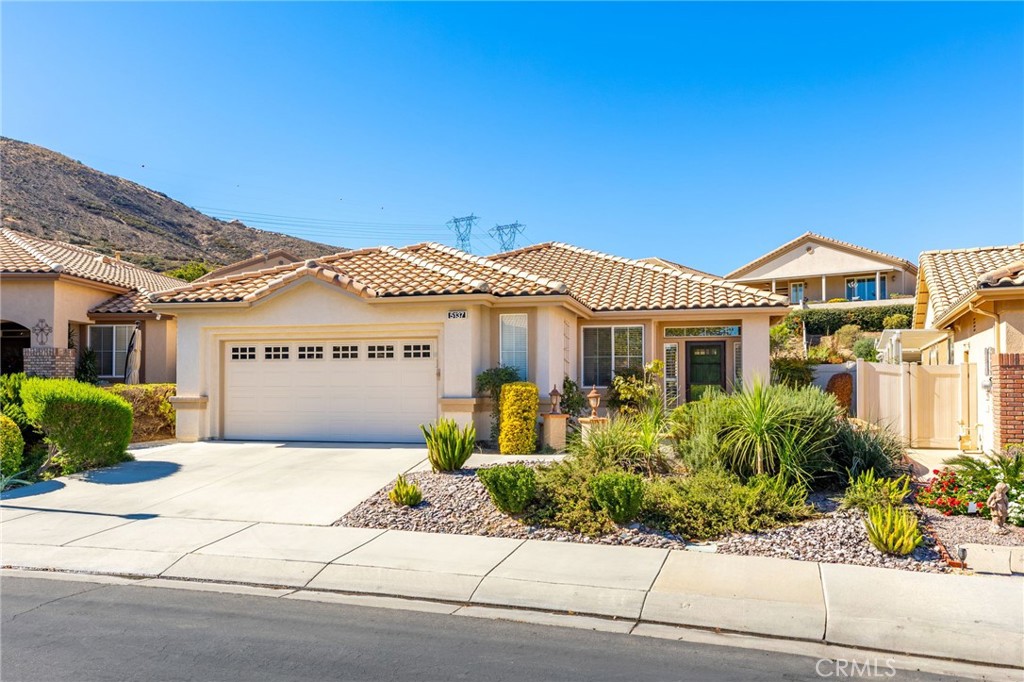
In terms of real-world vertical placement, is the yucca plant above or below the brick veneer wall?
below

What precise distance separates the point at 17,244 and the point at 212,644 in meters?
23.1

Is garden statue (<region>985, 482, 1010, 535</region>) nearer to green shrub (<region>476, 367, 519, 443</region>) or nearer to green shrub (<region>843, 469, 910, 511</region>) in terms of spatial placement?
green shrub (<region>843, 469, 910, 511</region>)

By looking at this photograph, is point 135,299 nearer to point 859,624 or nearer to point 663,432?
point 663,432

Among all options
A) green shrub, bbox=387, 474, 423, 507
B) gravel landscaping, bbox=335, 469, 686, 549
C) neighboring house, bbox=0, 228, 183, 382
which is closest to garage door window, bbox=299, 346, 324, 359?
gravel landscaping, bbox=335, 469, 686, 549

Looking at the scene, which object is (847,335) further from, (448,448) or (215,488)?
(215,488)

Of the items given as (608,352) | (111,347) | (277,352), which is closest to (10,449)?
(277,352)

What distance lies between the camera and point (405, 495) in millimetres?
10133

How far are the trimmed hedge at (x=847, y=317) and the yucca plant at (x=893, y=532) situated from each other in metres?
34.0

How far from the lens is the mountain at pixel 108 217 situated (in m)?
54.0

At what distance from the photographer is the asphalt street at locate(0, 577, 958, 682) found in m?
5.23

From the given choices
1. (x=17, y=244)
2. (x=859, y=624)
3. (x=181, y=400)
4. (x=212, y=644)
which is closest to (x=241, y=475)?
(x=181, y=400)

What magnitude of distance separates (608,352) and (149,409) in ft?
38.2

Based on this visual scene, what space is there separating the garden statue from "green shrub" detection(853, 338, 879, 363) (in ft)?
79.0

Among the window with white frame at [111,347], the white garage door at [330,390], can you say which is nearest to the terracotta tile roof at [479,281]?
the white garage door at [330,390]
